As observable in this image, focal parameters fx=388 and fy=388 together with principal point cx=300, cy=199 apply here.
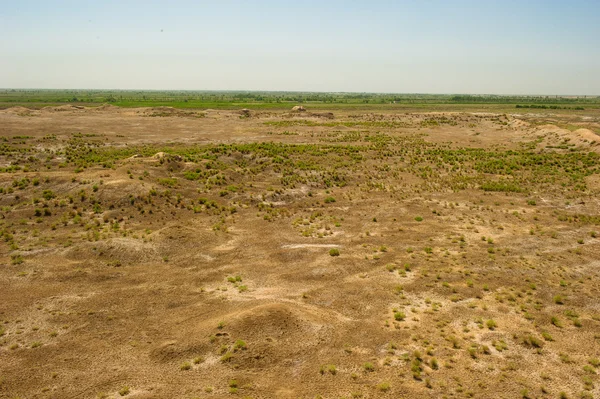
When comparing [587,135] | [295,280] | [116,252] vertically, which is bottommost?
[295,280]

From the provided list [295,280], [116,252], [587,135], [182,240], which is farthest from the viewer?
[587,135]

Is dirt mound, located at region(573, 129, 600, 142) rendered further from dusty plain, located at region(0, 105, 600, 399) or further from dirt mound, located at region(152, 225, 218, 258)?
dirt mound, located at region(152, 225, 218, 258)

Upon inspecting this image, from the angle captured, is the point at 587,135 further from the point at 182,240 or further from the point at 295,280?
the point at 182,240

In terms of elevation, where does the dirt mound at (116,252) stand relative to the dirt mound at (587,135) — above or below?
below

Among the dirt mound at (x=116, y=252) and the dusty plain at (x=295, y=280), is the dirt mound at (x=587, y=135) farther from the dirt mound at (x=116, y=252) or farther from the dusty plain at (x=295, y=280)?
the dirt mound at (x=116, y=252)

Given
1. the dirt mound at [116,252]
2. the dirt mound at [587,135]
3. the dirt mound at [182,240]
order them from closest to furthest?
the dirt mound at [116,252] → the dirt mound at [182,240] → the dirt mound at [587,135]

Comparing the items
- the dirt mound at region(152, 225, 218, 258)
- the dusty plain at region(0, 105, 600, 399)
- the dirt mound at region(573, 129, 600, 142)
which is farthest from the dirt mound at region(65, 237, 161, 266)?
the dirt mound at region(573, 129, 600, 142)

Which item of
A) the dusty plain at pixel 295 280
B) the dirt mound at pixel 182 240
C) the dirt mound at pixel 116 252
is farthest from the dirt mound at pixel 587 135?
the dirt mound at pixel 116 252

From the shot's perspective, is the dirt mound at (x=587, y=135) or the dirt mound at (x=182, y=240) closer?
the dirt mound at (x=182, y=240)

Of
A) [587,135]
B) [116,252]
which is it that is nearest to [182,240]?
[116,252]

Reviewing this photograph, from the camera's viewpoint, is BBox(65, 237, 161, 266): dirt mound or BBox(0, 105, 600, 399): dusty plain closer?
BBox(0, 105, 600, 399): dusty plain

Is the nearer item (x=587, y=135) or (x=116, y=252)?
(x=116, y=252)
